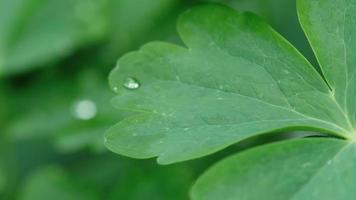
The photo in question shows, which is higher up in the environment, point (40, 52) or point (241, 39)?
point (241, 39)

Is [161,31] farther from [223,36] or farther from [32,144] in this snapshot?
[223,36]

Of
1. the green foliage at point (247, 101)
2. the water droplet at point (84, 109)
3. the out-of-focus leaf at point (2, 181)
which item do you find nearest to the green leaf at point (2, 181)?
the out-of-focus leaf at point (2, 181)

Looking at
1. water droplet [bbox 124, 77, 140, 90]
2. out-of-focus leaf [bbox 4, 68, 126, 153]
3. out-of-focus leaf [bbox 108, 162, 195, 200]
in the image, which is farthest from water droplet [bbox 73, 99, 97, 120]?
water droplet [bbox 124, 77, 140, 90]

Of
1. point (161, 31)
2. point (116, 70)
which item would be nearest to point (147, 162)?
point (161, 31)

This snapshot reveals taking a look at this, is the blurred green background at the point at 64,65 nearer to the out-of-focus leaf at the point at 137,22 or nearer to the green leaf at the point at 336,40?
the out-of-focus leaf at the point at 137,22

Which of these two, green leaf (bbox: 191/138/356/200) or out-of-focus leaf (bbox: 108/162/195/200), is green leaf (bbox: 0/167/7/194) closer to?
out-of-focus leaf (bbox: 108/162/195/200)

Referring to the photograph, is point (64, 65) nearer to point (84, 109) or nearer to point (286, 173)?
point (84, 109)

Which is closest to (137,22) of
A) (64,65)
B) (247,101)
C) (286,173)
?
(64,65)
